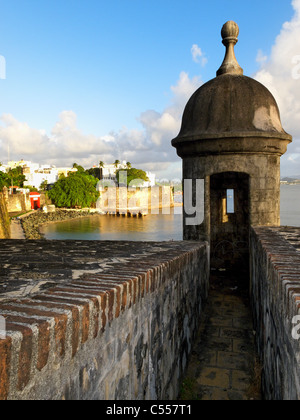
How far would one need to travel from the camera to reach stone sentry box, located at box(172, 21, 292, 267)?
22.6ft

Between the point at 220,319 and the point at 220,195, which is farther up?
the point at 220,195

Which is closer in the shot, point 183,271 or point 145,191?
point 183,271

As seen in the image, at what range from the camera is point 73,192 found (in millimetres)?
50312


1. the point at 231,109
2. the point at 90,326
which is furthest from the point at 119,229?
the point at 90,326

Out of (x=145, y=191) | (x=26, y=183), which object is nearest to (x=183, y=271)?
(x=145, y=191)

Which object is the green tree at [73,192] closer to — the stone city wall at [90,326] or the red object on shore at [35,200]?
the red object on shore at [35,200]

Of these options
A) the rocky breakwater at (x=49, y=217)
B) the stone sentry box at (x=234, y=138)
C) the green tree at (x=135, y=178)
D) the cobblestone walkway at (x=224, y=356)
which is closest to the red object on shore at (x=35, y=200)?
the rocky breakwater at (x=49, y=217)

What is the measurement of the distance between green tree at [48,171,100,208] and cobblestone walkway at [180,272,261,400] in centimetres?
4487

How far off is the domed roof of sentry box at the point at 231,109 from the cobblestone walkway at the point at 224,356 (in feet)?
11.2

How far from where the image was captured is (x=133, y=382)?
241 centimetres

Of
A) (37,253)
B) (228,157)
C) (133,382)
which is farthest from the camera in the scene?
(228,157)

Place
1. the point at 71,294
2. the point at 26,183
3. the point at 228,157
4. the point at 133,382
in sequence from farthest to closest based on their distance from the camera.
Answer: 1. the point at 26,183
2. the point at 228,157
3. the point at 133,382
4. the point at 71,294
